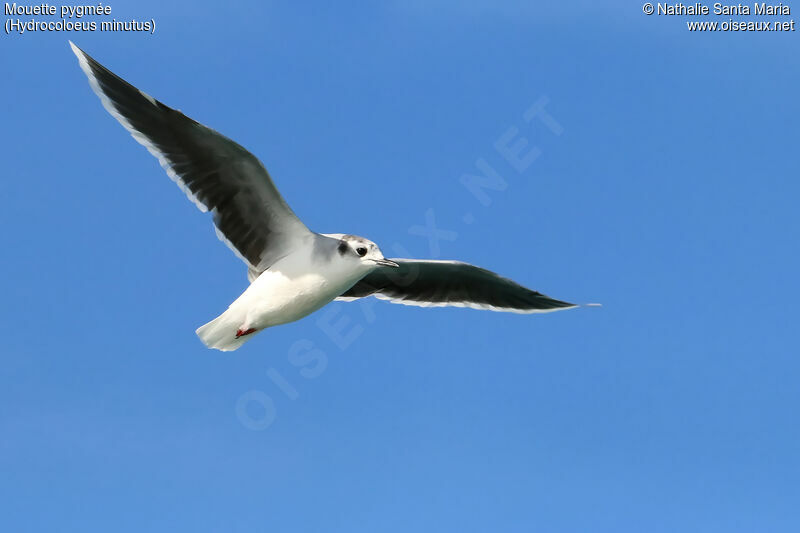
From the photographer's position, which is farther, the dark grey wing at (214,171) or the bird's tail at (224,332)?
the bird's tail at (224,332)

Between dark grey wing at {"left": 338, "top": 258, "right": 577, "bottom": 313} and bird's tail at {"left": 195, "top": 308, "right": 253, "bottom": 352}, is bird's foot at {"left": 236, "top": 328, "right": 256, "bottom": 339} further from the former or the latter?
dark grey wing at {"left": 338, "top": 258, "right": 577, "bottom": 313}

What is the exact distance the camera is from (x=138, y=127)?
10250 mm

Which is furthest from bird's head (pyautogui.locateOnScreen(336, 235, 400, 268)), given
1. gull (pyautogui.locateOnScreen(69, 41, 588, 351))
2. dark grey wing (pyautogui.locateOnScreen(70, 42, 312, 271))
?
dark grey wing (pyautogui.locateOnScreen(70, 42, 312, 271))

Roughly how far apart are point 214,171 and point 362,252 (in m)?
1.65

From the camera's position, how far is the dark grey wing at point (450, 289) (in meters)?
11.5

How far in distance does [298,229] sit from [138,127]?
179cm

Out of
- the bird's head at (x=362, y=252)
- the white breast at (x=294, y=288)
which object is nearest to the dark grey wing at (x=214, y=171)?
the white breast at (x=294, y=288)

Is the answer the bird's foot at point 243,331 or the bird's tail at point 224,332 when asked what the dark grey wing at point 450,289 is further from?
the bird's tail at point 224,332

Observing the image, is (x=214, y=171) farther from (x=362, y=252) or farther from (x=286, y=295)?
(x=362, y=252)

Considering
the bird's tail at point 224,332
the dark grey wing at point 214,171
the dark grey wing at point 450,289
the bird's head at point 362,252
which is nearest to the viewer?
the bird's head at point 362,252

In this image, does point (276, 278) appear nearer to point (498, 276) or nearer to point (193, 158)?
point (193, 158)

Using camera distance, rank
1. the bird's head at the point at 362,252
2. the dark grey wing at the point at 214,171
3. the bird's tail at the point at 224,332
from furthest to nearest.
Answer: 1. the bird's tail at the point at 224,332
2. the dark grey wing at the point at 214,171
3. the bird's head at the point at 362,252

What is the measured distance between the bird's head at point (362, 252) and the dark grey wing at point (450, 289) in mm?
1123

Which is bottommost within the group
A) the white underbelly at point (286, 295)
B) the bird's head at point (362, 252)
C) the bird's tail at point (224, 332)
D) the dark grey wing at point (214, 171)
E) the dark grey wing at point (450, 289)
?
the bird's tail at point (224, 332)
